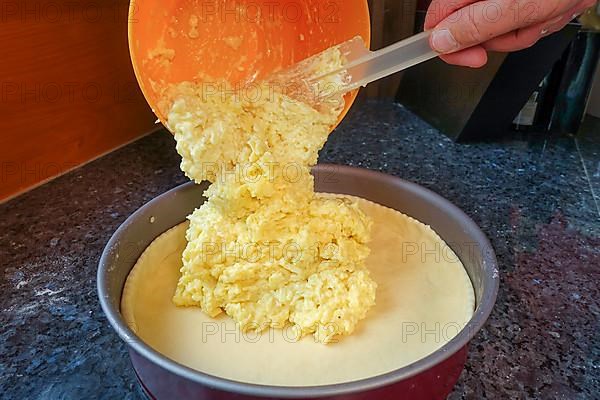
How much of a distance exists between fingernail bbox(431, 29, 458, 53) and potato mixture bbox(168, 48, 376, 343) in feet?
0.42

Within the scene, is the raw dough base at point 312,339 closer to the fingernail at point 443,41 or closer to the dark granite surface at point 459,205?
the dark granite surface at point 459,205

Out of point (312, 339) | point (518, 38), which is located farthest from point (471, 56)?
point (312, 339)

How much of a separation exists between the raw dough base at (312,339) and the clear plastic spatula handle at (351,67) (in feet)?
0.86

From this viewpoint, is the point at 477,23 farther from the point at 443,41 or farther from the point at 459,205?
the point at 459,205

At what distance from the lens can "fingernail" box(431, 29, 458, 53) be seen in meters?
0.69

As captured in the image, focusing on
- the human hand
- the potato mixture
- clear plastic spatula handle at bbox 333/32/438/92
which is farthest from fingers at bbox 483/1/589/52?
the potato mixture

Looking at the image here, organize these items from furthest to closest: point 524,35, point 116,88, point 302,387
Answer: point 116,88 → point 524,35 → point 302,387

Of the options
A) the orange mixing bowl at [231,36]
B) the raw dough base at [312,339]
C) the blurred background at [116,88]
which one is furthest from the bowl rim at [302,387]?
the blurred background at [116,88]

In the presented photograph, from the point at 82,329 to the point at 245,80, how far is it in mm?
411

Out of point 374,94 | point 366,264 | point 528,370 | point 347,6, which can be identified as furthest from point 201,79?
point 374,94

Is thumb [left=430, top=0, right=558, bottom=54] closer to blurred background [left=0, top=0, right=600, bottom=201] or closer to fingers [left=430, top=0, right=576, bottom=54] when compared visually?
fingers [left=430, top=0, right=576, bottom=54]

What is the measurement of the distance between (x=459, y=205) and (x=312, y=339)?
459mm

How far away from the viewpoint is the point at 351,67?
2.41 ft

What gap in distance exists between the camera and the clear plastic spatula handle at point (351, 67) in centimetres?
72
